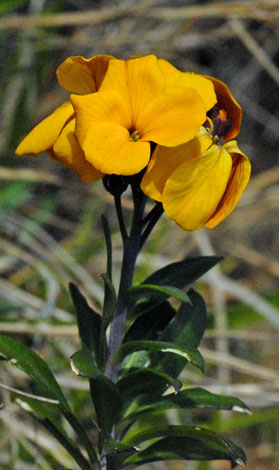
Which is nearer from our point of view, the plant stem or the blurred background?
the plant stem

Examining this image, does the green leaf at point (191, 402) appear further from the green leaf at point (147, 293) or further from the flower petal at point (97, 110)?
the flower petal at point (97, 110)

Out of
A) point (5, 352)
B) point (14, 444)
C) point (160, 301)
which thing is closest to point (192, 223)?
point (160, 301)

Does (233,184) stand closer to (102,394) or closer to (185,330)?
(185,330)

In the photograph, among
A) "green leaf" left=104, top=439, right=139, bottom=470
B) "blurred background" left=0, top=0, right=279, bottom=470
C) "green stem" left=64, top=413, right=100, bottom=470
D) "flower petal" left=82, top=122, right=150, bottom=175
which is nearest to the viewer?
"flower petal" left=82, top=122, right=150, bottom=175

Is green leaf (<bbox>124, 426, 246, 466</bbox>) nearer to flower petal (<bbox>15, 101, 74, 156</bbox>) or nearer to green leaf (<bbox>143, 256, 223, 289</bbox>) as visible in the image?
green leaf (<bbox>143, 256, 223, 289</bbox>)

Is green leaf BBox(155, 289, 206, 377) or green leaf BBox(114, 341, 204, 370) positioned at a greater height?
green leaf BBox(114, 341, 204, 370)

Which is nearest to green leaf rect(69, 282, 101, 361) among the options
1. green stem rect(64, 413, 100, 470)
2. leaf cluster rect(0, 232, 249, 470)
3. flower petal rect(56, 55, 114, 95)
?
leaf cluster rect(0, 232, 249, 470)
